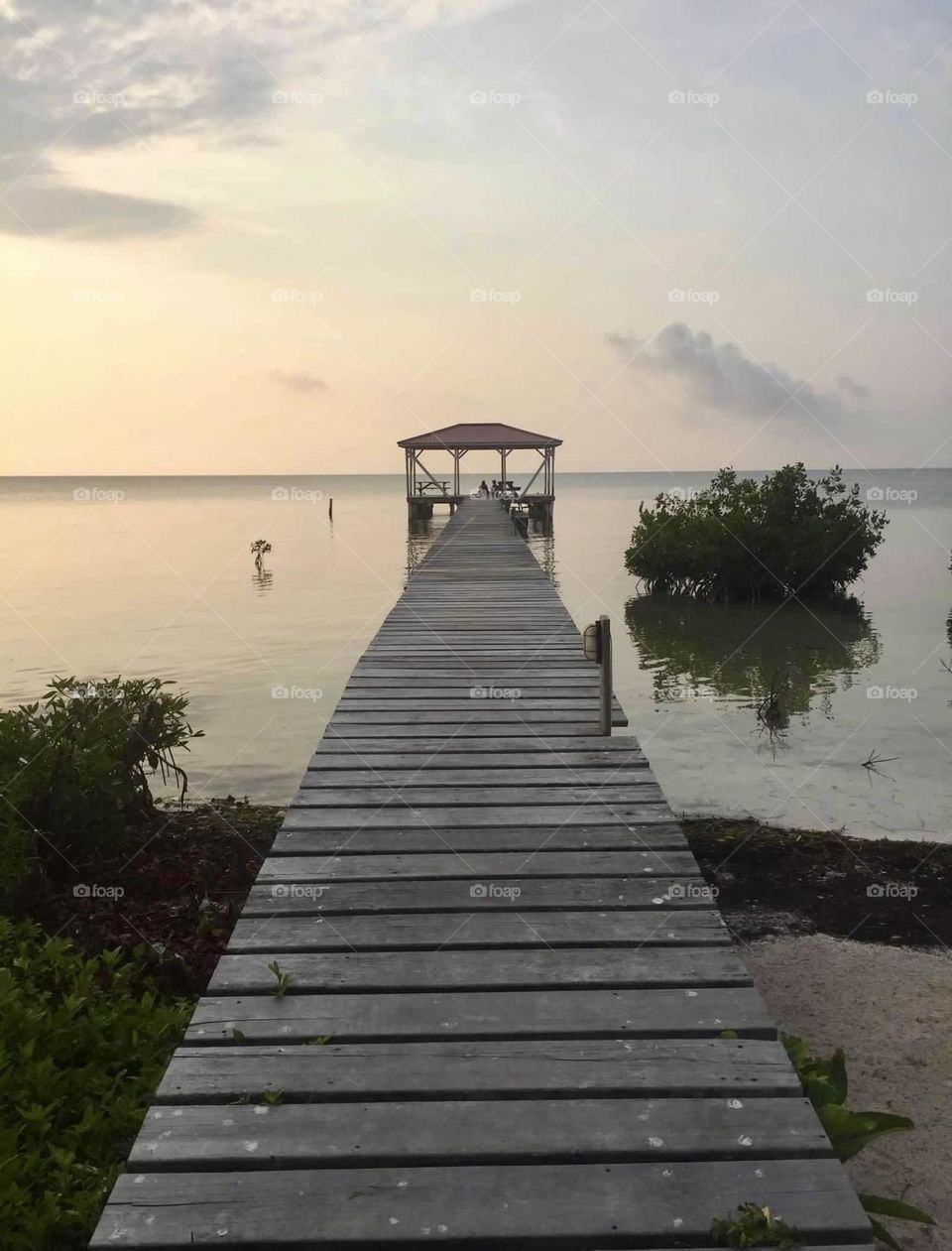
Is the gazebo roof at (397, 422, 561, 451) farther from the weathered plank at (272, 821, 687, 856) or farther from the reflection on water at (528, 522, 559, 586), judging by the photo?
the weathered plank at (272, 821, 687, 856)

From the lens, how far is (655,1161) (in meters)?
2.32

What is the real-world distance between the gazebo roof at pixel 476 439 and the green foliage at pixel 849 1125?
1348 inches

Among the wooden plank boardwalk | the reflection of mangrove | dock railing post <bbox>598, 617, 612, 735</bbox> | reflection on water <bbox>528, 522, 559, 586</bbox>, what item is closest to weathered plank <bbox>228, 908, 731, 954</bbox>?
the wooden plank boardwalk

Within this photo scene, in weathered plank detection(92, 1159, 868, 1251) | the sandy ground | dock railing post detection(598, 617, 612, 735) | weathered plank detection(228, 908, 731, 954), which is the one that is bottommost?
the sandy ground

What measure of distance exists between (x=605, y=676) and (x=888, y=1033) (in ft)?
7.59

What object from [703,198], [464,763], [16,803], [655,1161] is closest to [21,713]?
[16,803]

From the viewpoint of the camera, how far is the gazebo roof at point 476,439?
36688 mm

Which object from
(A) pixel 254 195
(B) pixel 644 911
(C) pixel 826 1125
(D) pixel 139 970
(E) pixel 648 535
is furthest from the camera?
(E) pixel 648 535

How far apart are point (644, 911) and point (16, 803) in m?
3.77

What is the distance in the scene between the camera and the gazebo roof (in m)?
36.7

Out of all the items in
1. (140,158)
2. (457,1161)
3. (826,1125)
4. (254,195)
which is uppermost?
(140,158)

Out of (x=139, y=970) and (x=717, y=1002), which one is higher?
(x=717, y=1002)

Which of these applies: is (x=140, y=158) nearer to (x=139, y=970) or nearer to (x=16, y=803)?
(x=16, y=803)

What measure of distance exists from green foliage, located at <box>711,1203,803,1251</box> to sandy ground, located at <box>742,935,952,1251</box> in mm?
1638
